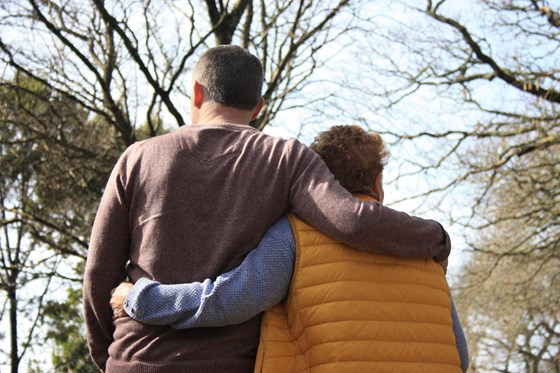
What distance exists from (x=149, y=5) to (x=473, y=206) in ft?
17.4

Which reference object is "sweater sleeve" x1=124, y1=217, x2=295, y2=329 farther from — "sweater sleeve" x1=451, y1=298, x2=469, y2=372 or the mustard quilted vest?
"sweater sleeve" x1=451, y1=298, x2=469, y2=372

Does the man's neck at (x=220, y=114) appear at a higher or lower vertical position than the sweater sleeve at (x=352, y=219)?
higher

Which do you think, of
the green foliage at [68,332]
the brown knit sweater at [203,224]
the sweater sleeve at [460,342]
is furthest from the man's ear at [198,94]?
the green foliage at [68,332]

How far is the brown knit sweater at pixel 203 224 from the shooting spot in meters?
1.88

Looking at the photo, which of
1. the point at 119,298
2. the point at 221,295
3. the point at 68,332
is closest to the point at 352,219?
the point at 221,295

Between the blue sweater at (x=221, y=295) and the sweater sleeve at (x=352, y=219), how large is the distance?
124 mm

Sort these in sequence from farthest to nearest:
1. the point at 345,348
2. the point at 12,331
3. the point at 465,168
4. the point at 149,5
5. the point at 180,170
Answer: the point at 12,331
the point at 465,168
the point at 149,5
the point at 180,170
the point at 345,348

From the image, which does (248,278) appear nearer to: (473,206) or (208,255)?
(208,255)

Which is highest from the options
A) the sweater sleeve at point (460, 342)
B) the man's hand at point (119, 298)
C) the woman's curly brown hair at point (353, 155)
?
the woman's curly brown hair at point (353, 155)

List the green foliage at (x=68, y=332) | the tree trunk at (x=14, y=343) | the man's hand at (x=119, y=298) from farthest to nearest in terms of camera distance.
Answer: the tree trunk at (x=14, y=343) < the green foliage at (x=68, y=332) < the man's hand at (x=119, y=298)

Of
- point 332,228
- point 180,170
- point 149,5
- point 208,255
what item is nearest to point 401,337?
point 332,228

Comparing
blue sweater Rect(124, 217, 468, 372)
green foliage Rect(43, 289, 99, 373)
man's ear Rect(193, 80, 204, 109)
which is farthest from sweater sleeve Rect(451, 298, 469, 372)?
green foliage Rect(43, 289, 99, 373)

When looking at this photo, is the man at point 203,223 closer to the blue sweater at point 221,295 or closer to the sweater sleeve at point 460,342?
the blue sweater at point 221,295

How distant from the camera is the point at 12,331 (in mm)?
13984
